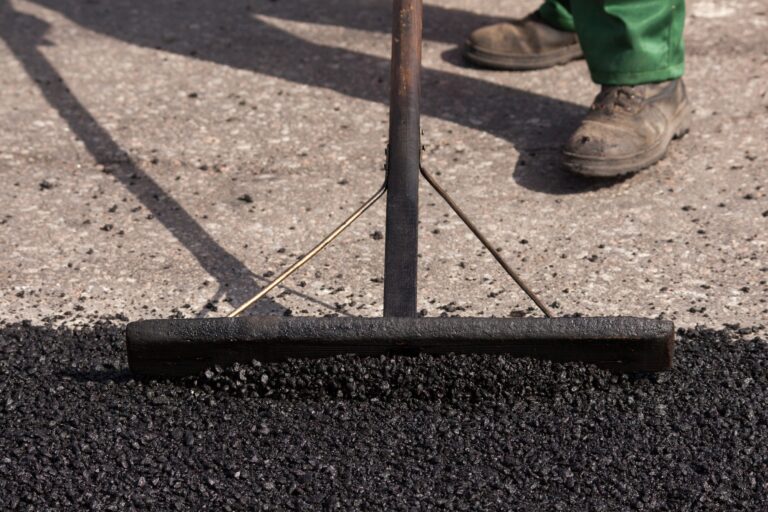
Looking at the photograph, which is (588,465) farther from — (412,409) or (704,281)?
(704,281)

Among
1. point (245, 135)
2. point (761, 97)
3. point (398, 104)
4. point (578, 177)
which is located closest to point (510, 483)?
point (398, 104)

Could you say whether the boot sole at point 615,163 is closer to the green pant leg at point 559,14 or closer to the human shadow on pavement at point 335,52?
the human shadow on pavement at point 335,52

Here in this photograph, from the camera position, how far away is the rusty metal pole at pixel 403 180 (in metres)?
2.45

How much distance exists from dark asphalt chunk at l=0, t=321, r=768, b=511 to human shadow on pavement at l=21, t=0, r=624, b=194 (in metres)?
1.11

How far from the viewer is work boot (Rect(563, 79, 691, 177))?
3332 millimetres

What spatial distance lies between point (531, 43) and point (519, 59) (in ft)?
0.24

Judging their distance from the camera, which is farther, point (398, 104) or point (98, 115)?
point (98, 115)

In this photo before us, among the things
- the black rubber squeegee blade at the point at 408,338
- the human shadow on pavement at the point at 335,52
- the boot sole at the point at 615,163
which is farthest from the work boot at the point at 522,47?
the black rubber squeegee blade at the point at 408,338

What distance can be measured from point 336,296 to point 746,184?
52.1 inches

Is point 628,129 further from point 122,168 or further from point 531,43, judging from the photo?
point 122,168

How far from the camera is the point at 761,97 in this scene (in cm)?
390

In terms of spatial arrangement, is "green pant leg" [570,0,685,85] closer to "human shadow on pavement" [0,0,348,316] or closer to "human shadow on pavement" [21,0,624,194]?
"human shadow on pavement" [21,0,624,194]

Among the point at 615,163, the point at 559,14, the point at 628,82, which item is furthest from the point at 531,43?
the point at 615,163

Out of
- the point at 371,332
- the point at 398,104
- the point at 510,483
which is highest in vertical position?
the point at 398,104
